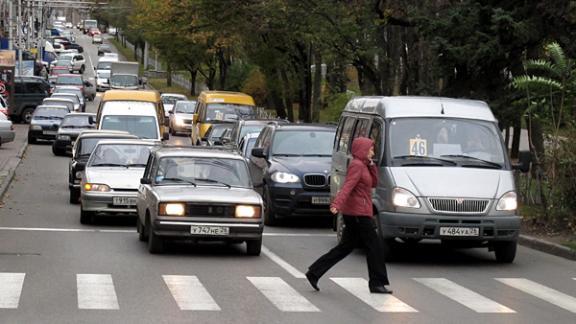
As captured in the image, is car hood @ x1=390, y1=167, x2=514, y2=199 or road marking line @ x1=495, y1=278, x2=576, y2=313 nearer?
road marking line @ x1=495, y1=278, x2=576, y2=313

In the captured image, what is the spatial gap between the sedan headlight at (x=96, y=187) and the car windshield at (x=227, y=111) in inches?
735

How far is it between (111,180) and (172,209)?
4959mm

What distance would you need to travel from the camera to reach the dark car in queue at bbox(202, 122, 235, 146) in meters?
33.7

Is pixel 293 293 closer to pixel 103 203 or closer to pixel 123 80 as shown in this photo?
pixel 103 203

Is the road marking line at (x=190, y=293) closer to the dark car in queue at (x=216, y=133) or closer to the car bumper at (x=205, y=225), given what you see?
the car bumper at (x=205, y=225)

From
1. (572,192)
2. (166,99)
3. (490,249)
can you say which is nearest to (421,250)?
(490,249)

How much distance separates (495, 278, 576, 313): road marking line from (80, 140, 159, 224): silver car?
791 cm

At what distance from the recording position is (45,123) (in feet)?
155

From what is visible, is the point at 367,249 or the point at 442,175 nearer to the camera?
the point at 367,249

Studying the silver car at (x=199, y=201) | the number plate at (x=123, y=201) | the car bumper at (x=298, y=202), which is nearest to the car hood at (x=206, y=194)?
the silver car at (x=199, y=201)

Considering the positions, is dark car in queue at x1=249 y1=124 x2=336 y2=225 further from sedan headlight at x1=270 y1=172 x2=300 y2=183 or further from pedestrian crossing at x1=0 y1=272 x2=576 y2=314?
pedestrian crossing at x1=0 y1=272 x2=576 y2=314

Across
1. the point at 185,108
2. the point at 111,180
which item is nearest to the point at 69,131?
the point at 185,108

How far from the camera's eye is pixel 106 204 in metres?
20.2

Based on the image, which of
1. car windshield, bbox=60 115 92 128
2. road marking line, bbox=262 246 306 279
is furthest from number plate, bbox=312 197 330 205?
car windshield, bbox=60 115 92 128
